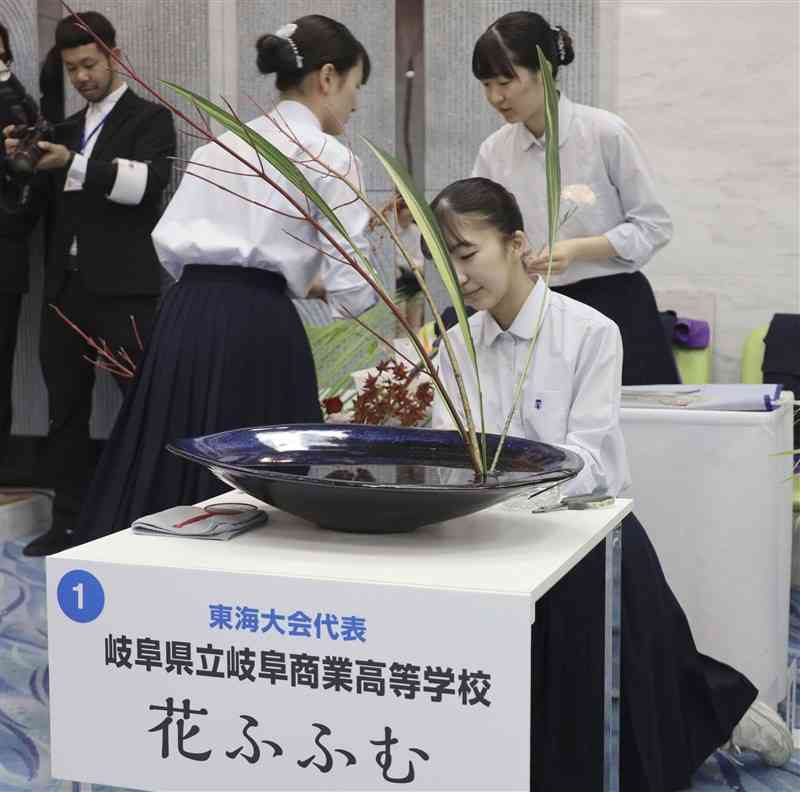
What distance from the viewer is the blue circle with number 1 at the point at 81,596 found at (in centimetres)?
138

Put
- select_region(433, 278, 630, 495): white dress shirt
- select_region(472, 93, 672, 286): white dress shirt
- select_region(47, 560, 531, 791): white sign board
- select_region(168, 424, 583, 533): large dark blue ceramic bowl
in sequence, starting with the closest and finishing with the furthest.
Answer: select_region(47, 560, 531, 791): white sign board → select_region(168, 424, 583, 533): large dark blue ceramic bowl → select_region(433, 278, 630, 495): white dress shirt → select_region(472, 93, 672, 286): white dress shirt

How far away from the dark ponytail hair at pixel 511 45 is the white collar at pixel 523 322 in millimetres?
877

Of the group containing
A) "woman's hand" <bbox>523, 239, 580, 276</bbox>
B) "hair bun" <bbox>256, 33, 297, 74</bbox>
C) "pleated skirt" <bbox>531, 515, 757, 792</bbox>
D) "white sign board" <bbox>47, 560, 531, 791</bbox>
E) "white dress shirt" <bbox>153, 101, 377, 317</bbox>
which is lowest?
"pleated skirt" <bbox>531, 515, 757, 792</bbox>

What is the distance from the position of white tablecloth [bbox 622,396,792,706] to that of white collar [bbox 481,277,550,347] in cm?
46

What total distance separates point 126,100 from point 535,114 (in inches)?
61.8

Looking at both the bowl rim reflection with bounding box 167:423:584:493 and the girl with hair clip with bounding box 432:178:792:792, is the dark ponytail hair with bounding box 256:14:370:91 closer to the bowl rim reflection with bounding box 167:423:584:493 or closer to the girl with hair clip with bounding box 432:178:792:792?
the girl with hair clip with bounding box 432:178:792:792

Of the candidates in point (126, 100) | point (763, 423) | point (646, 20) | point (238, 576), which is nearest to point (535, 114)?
point (763, 423)

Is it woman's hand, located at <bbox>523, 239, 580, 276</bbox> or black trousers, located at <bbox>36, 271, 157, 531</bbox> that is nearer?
woman's hand, located at <bbox>523, 239, 580, 276</bbox>

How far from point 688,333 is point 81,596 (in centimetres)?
286

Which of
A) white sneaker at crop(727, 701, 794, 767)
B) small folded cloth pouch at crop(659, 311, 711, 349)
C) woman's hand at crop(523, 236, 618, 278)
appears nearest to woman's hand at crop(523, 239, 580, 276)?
woman's hand at crop(523, 236, 618, 278)

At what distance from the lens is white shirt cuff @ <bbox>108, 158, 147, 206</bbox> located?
155 inches

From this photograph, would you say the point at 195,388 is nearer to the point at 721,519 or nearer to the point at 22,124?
the point at 721,519

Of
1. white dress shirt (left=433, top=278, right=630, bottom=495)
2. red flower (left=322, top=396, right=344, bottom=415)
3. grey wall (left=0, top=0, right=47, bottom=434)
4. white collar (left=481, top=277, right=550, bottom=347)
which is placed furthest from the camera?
grey wall (left=0, top=0, right=47, bottom=434)

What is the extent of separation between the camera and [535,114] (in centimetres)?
303
